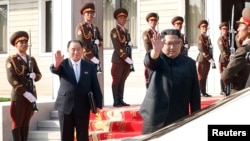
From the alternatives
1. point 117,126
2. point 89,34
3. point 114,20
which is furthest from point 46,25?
point 117,126

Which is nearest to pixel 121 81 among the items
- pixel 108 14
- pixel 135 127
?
pixel 135 127

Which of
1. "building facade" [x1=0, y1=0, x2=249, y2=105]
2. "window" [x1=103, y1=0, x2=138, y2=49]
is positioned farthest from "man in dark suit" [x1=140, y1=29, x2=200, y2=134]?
"window" [x1=103, y1=0, x2=138, y2=49]

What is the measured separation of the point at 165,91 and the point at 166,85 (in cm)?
5

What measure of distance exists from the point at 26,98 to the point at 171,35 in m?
3.66

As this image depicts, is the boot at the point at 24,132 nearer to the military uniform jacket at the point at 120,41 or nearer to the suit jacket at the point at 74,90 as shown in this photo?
the suit jacket at the point at 74,90

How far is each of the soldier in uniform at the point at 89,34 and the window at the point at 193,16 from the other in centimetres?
491

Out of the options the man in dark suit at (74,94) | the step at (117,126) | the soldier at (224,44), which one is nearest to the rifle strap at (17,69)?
the man in dark suit at (74,94)

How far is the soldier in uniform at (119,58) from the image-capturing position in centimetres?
928

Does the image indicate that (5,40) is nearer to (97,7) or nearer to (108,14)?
(108,14)

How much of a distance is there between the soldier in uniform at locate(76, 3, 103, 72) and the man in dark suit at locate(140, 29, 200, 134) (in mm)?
4716

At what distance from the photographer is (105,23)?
51.8 ft

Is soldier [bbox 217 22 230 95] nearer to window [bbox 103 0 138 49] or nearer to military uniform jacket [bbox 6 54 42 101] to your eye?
window [bbox 103 0 138 49]

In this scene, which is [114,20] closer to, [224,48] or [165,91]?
[224,48]

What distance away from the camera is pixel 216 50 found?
1185cm
